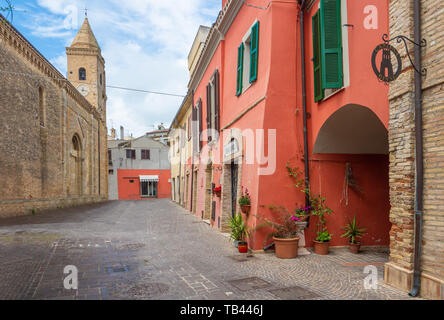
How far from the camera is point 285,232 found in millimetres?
6773

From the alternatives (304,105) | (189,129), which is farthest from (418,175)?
(189,129)

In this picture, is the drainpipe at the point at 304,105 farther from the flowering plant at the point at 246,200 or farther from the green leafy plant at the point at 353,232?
the flowering plant at the point at 246,200

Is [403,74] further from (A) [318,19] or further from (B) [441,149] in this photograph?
(A) [318,19]

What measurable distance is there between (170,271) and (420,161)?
4.25 meters

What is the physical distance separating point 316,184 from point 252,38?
4.12 m

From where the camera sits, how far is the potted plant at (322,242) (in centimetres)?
674

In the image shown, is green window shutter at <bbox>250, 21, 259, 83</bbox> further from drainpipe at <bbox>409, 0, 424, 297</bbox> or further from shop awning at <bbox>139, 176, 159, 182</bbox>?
shop awning at <bbox>139, 176, 159, 182</bbox>

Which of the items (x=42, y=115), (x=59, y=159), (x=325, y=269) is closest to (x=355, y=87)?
(x=325, y=269)

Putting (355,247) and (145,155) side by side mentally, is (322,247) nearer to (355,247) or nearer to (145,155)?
(355,247)

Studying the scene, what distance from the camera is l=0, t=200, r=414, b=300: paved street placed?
438cm

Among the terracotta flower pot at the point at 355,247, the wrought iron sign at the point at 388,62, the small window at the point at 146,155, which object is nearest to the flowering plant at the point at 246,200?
the terracotta flower pot at the point at 355,247

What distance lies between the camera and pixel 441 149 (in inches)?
152

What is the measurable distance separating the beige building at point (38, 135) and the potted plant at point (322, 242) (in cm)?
1297

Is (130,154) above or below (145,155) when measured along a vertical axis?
above
